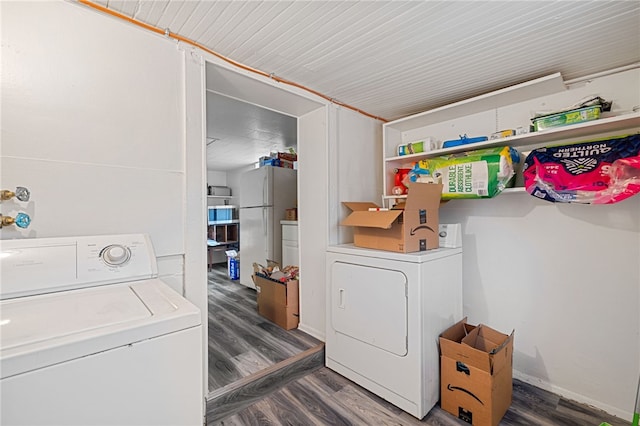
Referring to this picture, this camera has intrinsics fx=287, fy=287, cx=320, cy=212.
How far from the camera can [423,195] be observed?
1.85 meters

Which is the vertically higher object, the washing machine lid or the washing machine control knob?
the washing machine control knob

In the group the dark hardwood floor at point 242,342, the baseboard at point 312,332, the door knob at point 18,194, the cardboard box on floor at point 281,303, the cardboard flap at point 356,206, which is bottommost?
the dark hardwood floor at point 242,342

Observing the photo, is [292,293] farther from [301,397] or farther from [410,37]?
[410,37]

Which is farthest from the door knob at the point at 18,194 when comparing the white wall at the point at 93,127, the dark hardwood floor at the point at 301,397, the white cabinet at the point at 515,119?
the white cabinet at the point at 515,119

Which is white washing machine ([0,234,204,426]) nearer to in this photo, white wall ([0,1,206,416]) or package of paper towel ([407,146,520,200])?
white wall ([0,1,206,416])

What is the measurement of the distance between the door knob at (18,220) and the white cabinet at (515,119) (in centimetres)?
218

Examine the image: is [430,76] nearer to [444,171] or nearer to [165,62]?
[444,171]

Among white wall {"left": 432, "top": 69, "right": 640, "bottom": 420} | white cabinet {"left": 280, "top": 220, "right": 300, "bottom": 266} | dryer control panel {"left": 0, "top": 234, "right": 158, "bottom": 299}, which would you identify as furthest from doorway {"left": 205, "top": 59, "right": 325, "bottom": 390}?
white wall {"left": 432, "top": 69, "right": 640, "bottom": 420}

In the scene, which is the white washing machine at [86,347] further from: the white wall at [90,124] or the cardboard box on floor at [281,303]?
the cardboard box on floor at [281,303]

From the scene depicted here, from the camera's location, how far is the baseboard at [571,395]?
1.67 meters

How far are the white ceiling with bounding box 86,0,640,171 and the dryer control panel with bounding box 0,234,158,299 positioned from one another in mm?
1073

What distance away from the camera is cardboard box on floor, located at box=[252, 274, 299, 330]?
266 cm

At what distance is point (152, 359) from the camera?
0.73 m

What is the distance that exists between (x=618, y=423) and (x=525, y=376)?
46cm
